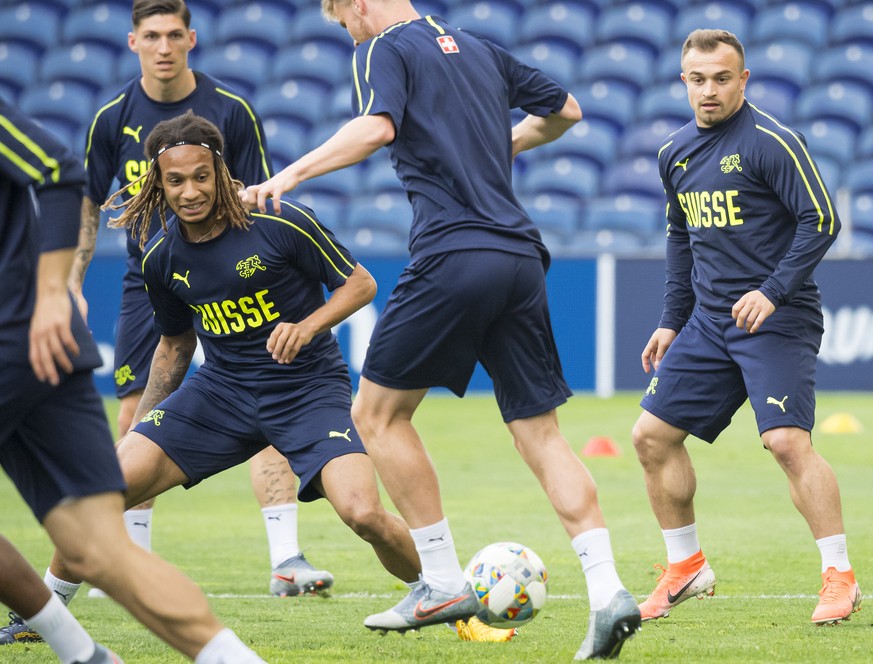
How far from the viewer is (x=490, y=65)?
4.56m

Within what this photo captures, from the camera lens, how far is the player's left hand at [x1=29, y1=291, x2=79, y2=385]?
11.0 ft

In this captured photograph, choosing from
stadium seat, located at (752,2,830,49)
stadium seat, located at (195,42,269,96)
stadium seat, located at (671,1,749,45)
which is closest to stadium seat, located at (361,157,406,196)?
stadium seat, located at (195,42,269,96)

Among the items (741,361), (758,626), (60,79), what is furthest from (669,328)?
(60,79)

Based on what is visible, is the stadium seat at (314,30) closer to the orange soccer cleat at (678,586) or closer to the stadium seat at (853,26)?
the stadium seat at (853,26)

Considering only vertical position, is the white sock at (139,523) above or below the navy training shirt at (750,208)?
below

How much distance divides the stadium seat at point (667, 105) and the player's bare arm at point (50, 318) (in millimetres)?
16308

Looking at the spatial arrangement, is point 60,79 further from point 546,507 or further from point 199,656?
point 199,656

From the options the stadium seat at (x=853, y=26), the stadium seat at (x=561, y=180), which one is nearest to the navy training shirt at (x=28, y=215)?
the stadium seat at (x=561, y=180)

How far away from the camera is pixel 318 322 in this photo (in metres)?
4.93

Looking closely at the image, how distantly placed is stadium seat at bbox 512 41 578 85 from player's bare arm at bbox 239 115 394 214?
1553cm

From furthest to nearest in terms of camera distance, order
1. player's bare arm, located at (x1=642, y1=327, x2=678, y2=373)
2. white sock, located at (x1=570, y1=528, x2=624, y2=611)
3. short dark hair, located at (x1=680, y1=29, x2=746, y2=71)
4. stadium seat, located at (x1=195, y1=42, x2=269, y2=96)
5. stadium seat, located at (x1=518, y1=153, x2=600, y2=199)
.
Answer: stadium seat, located at (x1=195, y1=42, x2=269, y2=96)
stadium seat, located at (x1=518, y1=153, x2=600, y2=199)
player's bare arm, located at (x1=642, y1=327, x2=678, y2=373)
short dark hair, located at (x1=680, y1=29, x2=746, y2=71)
white sock, located at (x1=570, y1=528, x2=624, y2=611)

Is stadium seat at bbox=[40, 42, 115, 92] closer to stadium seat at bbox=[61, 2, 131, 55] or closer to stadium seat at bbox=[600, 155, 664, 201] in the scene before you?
stadium seat at bbox=[61, 2, 131, 55]

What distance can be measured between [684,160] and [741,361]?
2.83ft

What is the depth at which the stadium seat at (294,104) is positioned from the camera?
63.0 feet
